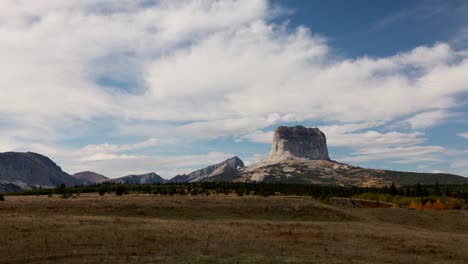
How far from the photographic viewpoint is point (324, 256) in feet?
103

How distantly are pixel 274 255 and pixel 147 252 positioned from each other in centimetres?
1007

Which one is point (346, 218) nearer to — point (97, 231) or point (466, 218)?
point (466, 218)

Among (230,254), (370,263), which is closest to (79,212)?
(230,254)

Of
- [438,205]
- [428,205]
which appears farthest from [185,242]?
[438,205]

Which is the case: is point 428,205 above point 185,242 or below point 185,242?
above

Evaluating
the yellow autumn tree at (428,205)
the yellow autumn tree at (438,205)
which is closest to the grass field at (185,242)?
the yellow autumn tree at (438,205)

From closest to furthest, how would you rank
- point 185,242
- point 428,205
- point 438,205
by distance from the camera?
point 185,242 < point 438,205 < point 428,205

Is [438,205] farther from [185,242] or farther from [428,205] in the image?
[185,242]

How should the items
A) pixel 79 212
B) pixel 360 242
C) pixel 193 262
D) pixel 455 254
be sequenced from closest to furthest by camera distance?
1. pixel 193 262
2. pixel 455 254
3. pixel 360 242
4. pixel 79 212

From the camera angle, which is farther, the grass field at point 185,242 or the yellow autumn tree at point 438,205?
the yellow autumn tree at point 438,205

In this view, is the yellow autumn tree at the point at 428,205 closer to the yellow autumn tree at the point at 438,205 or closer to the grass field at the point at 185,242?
the yellow autumn tree at the point at 438,205

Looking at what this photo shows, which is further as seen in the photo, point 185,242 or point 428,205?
point 428,205

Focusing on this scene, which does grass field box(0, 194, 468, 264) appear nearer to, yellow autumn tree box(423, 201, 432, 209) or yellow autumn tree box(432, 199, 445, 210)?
yellow autumn tree box(432, 199, 445, 210)

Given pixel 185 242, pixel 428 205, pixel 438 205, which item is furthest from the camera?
pixel 428 205
